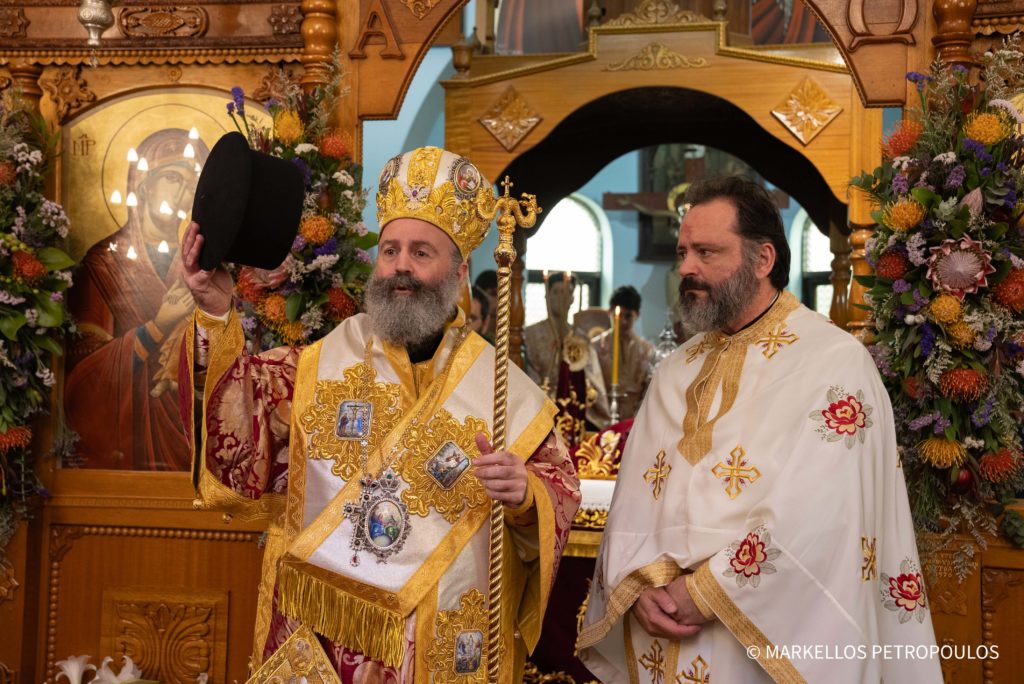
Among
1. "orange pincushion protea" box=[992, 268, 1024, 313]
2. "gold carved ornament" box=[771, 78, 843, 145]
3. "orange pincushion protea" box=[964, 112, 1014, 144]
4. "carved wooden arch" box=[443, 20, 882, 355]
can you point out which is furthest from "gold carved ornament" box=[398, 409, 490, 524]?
"gold carved ornament" box=[771, 78, 843, 145]

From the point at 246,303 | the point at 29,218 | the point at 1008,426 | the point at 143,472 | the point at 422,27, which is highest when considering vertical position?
the point at 422,27

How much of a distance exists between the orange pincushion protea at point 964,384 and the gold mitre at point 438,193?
170cm

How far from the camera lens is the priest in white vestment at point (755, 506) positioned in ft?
8.86

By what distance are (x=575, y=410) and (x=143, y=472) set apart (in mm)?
2119

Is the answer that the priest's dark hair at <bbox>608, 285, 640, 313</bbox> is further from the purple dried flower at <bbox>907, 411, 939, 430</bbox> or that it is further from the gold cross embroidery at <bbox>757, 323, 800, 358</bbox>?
the gold cross embroidery at <bbox>757, 323, 800, 358</bbox>

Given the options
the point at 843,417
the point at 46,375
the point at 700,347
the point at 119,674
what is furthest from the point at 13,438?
the point at 843,417

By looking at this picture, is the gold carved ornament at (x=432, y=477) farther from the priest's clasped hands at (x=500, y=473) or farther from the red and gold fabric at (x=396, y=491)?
the priest's clasped hands at (x=500, y=473)

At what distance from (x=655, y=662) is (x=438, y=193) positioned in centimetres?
135

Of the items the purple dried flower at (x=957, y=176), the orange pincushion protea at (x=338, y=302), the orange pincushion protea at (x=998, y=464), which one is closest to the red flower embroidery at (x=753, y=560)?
the orange pincushion protea at (x=998, y=464)

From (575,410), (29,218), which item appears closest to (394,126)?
(575,410)

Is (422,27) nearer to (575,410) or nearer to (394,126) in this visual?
(575,410)

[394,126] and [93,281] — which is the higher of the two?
[394,126]

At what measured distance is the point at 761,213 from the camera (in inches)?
120

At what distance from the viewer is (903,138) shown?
3945 millimetres
